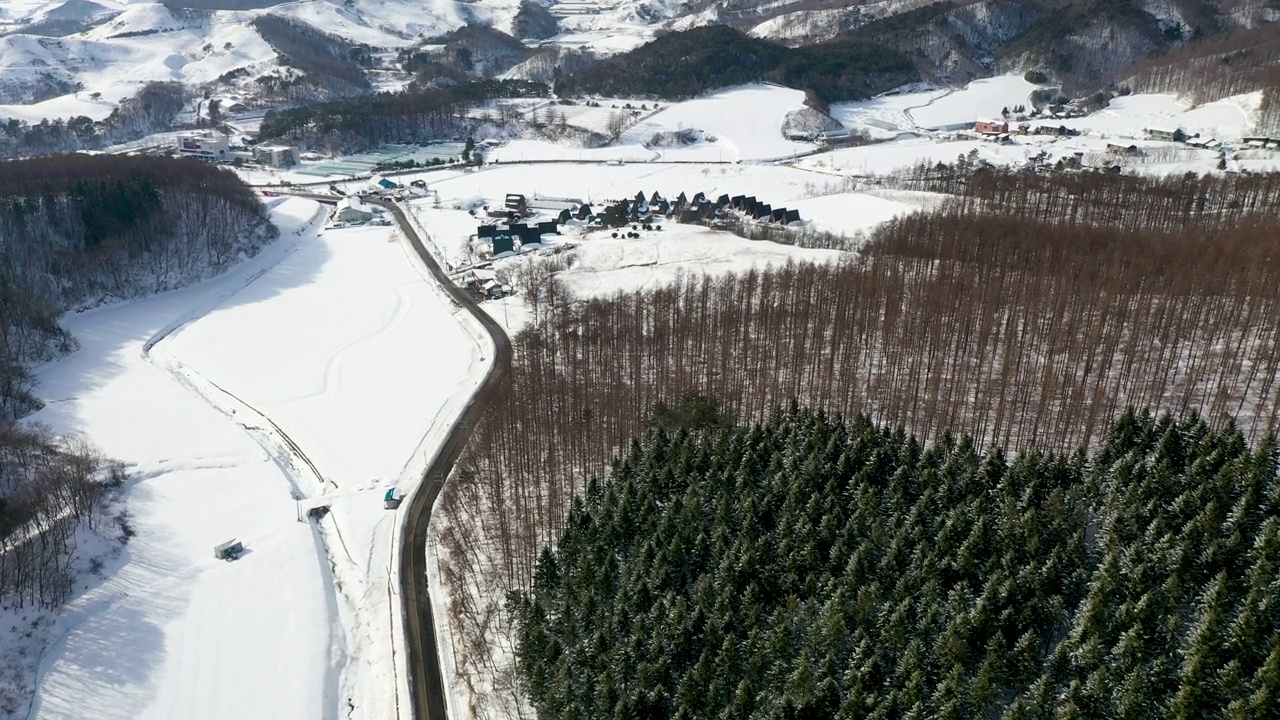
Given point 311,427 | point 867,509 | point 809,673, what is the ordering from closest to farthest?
point 809,673
point 867,509
point 311,427

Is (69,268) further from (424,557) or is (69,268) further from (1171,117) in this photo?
(1171,117)

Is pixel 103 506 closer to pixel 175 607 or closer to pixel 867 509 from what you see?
pixel 175 607

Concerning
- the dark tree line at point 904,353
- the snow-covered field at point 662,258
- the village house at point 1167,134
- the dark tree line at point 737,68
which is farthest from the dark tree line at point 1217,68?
the snow-covered field at point 662,258

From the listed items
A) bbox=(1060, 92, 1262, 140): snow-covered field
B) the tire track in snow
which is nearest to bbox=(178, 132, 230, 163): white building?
the tire track in snow

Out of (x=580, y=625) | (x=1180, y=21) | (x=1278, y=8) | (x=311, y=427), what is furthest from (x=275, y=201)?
(x=1278, y=8)

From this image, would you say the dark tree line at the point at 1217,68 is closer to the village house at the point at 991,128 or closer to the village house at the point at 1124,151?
the village house at the point at 1124,151

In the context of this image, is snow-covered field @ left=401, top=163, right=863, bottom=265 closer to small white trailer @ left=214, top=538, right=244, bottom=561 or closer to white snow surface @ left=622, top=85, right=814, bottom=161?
white snow surface @ left=622, top=85, right=814, bottom=161
